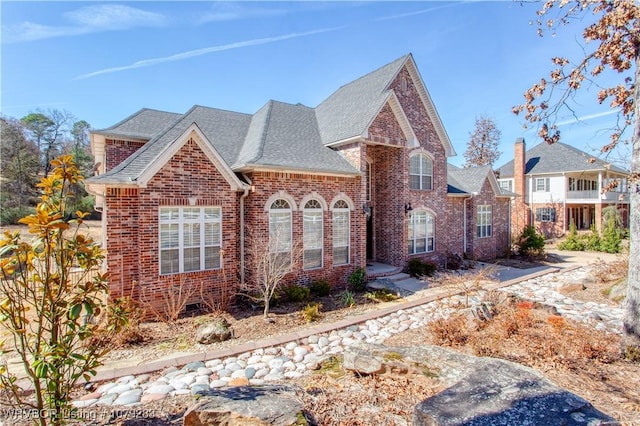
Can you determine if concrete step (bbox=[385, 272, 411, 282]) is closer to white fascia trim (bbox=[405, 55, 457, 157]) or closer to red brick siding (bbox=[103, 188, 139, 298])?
white fascia trim (bbox=[405, 55, 457, 157])

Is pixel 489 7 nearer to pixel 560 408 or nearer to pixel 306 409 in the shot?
pixel 560 408

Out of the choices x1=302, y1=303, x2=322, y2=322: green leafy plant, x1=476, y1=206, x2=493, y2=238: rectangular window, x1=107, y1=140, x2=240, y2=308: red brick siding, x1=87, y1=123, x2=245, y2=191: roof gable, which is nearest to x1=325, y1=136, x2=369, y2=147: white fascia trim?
x1=87, y1=123, x2=245, y2=191: roof gable

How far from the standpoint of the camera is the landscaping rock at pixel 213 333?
23.4ft

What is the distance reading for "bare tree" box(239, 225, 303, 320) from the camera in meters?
9.19

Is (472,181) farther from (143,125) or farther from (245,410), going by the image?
(245,410)

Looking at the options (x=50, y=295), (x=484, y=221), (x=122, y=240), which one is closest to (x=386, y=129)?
(x=484, y=221)

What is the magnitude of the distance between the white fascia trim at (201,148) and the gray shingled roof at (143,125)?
5.19m

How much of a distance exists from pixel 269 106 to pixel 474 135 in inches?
1329

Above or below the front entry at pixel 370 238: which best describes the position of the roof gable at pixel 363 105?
above

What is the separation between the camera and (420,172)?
1546 centimetres

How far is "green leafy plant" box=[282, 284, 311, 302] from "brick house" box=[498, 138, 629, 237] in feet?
88.4

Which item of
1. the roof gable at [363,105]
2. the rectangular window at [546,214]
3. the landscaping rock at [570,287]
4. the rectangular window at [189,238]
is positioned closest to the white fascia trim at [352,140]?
the roof gable at [363,105]

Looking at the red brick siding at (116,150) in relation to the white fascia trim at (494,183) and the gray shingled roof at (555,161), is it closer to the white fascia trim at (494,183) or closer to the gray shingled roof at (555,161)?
the white fascia trim at (494,183)

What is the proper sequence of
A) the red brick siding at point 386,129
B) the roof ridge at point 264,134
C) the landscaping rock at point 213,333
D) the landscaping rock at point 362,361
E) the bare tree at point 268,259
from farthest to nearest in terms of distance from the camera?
the red brick siding at point 386,129, the roof ridge at point 264,134, the bare tree at point 268,259, the landscaping rock at point 213,333, the landscaping rock at point 362,361
